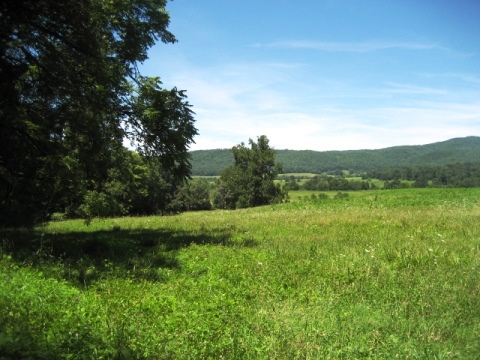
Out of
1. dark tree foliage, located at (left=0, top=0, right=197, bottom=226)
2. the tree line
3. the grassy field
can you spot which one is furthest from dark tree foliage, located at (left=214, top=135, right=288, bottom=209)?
the grassy field

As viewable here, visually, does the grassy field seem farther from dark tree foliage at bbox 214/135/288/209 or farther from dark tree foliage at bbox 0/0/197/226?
dark tree foliage at bbox 214/135/288/209

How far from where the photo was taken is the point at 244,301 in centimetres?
589

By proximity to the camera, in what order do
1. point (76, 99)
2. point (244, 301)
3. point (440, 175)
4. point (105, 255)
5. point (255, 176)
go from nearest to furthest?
point (244, 301) < point (105, 255) < point (76, 99) < point (255, 176) < point (440, 175)

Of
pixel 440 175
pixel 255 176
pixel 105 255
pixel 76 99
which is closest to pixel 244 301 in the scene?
pixel 105 255

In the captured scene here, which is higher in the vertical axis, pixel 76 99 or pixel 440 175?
pixel 76 99

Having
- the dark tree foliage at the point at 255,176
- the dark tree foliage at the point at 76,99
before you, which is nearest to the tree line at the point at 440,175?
the dark tree foliage at the point at 255,176

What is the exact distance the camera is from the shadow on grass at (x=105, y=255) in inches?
272

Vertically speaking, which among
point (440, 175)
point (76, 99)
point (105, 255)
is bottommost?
point (440, 175)

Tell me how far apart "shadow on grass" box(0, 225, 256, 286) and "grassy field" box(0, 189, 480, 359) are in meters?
0.05

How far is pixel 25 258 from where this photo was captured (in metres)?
7.07

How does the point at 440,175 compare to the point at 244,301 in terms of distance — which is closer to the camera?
the point at 244,301

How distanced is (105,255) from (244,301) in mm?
4763

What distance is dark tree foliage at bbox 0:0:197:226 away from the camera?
9.24 metres

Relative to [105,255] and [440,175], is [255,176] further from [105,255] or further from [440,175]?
[105,255]
